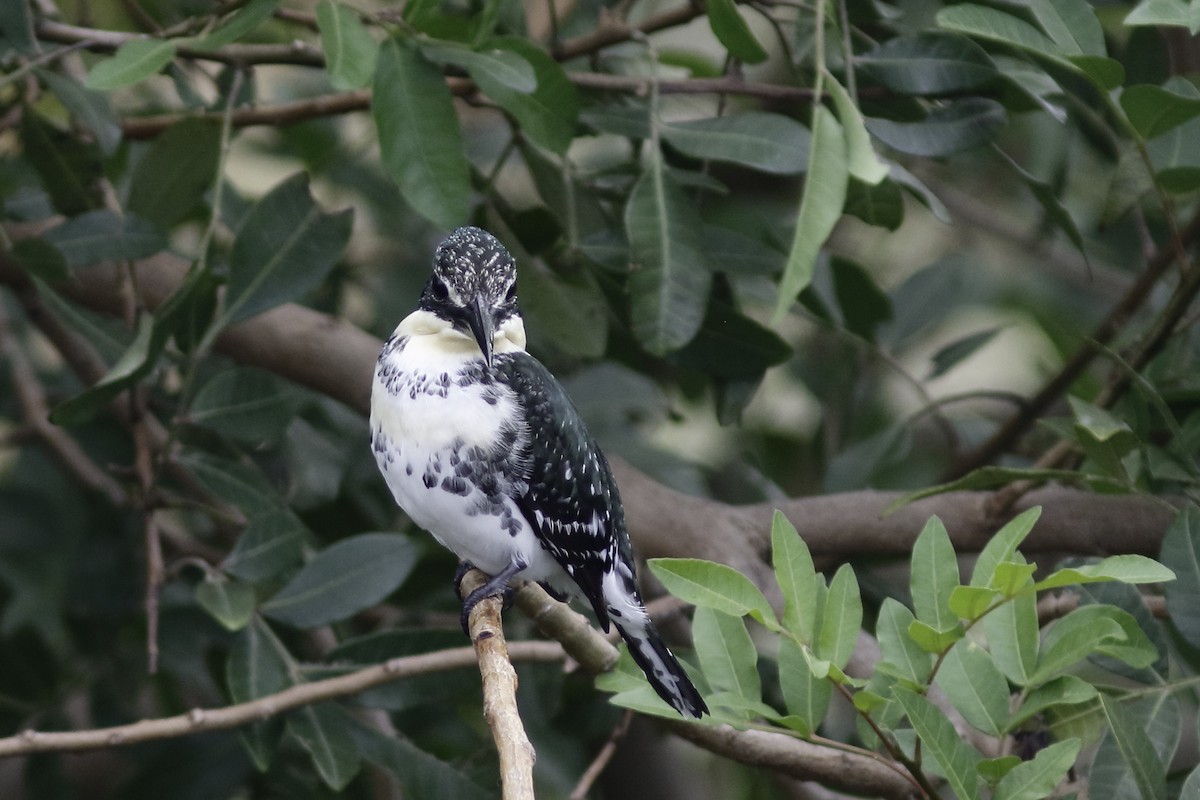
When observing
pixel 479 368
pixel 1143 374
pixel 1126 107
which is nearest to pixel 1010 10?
pixel 1126 107

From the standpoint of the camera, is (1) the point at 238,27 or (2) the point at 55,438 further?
(2) the point at 55,438

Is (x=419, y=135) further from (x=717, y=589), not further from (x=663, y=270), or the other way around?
(x=717, y=589)

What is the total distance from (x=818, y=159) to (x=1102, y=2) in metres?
1.33

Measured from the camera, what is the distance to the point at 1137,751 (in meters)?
1.41

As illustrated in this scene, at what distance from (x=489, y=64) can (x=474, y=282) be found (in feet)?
1.04

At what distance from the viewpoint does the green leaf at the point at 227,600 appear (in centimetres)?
190

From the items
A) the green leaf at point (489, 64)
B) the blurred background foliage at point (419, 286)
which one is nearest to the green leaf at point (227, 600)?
the blurred background foliage at point (419, 286)

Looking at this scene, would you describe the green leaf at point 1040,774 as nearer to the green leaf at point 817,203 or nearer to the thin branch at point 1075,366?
the green leaf at point 817,203

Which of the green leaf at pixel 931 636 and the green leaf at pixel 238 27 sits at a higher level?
the green leaf at pixel 238 27

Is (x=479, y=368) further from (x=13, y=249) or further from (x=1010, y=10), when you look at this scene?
(x=1010, y=10)

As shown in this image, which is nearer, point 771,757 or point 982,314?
point 771,757

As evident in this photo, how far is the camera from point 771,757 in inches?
69.0

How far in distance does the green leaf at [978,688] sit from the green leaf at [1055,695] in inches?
0.7

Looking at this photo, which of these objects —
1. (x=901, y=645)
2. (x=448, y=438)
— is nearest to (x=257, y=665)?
(x=448, y=438)
